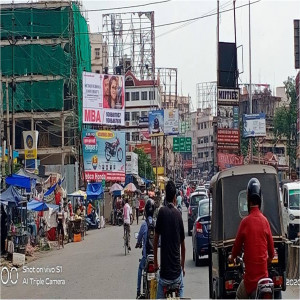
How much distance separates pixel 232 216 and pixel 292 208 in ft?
45.2

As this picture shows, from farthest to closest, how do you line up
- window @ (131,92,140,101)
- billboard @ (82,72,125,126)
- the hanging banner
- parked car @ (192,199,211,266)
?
window @ (131,92,140,101) < billboard @ (82,72,125,126) < the hanging banner < parked car @ (192,199,211,266)

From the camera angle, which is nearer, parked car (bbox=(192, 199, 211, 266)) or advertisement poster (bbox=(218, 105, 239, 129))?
parked car (bbox=(192, 199, 211, 266))

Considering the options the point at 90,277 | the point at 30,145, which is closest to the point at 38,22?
the point at 30,145

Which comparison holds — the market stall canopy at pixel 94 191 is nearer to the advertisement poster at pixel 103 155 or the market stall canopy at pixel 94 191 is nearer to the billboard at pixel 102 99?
the advertisement poster at pixel 103 155

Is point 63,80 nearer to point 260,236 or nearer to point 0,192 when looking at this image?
point 0,192

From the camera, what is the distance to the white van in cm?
2391

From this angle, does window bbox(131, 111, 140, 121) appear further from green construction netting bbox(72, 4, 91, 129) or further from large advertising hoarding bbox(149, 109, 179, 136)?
green construction netting bbox(72, 4, 91, 129)

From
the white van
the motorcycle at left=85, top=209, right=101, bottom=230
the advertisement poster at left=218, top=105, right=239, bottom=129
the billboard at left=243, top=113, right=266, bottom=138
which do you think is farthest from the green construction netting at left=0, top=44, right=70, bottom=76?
the white van

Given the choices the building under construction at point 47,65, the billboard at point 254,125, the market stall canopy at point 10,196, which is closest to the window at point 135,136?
the billboard at point 254,125

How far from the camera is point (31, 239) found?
2773cm

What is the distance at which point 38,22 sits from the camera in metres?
54.8

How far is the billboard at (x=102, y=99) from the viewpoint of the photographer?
50094 millimetres

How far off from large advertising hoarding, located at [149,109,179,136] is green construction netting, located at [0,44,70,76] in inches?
969

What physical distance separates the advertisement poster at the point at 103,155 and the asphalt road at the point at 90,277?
22.4m
